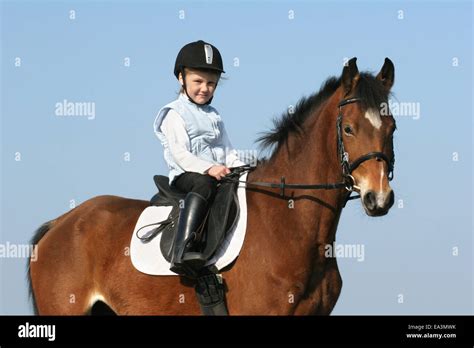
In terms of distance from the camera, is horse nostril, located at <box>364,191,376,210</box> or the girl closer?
horse nostril, located at <box>364,191,376,210</box>

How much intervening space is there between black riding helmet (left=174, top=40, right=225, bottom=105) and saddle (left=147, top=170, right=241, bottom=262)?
43.4 inches

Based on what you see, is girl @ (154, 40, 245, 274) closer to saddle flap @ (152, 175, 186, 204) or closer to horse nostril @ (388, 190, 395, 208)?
saddle flap @ (152, 175, 186, 204)

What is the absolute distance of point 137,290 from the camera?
30.6 ft

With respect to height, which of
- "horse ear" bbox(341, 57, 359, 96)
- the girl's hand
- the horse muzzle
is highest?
"horse ear" bbox(341, 57, 359, 96)

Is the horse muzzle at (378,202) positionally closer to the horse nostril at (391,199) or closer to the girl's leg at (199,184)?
the horse nostril at (391,199)

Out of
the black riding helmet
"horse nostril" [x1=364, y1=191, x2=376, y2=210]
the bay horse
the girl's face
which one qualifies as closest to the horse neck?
the bay horse

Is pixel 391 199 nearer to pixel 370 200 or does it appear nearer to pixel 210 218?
pixel 370 200

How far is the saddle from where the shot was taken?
880 cm

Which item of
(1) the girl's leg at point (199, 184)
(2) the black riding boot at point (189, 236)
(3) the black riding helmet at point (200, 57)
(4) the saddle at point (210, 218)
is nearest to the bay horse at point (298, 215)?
(4) the saddle at point (210, 218)

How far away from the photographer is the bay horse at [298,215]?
8.32 m

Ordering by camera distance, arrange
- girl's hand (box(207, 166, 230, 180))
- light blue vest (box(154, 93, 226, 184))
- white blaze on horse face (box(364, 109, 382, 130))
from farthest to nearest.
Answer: light blue vest (box(154, 93, 226, 184))
girl's hand (box(207, 166, 230, 180))
white blaze on horse face (box(364, 109, 382, 130))

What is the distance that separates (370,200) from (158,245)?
262 cm

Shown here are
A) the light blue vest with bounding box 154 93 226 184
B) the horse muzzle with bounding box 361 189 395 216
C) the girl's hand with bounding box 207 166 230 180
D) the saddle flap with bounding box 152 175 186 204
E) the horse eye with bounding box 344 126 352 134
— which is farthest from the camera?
the saddle flap with bounding box 152 175 186 204

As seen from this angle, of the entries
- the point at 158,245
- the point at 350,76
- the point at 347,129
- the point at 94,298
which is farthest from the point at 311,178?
the point at 94,298
